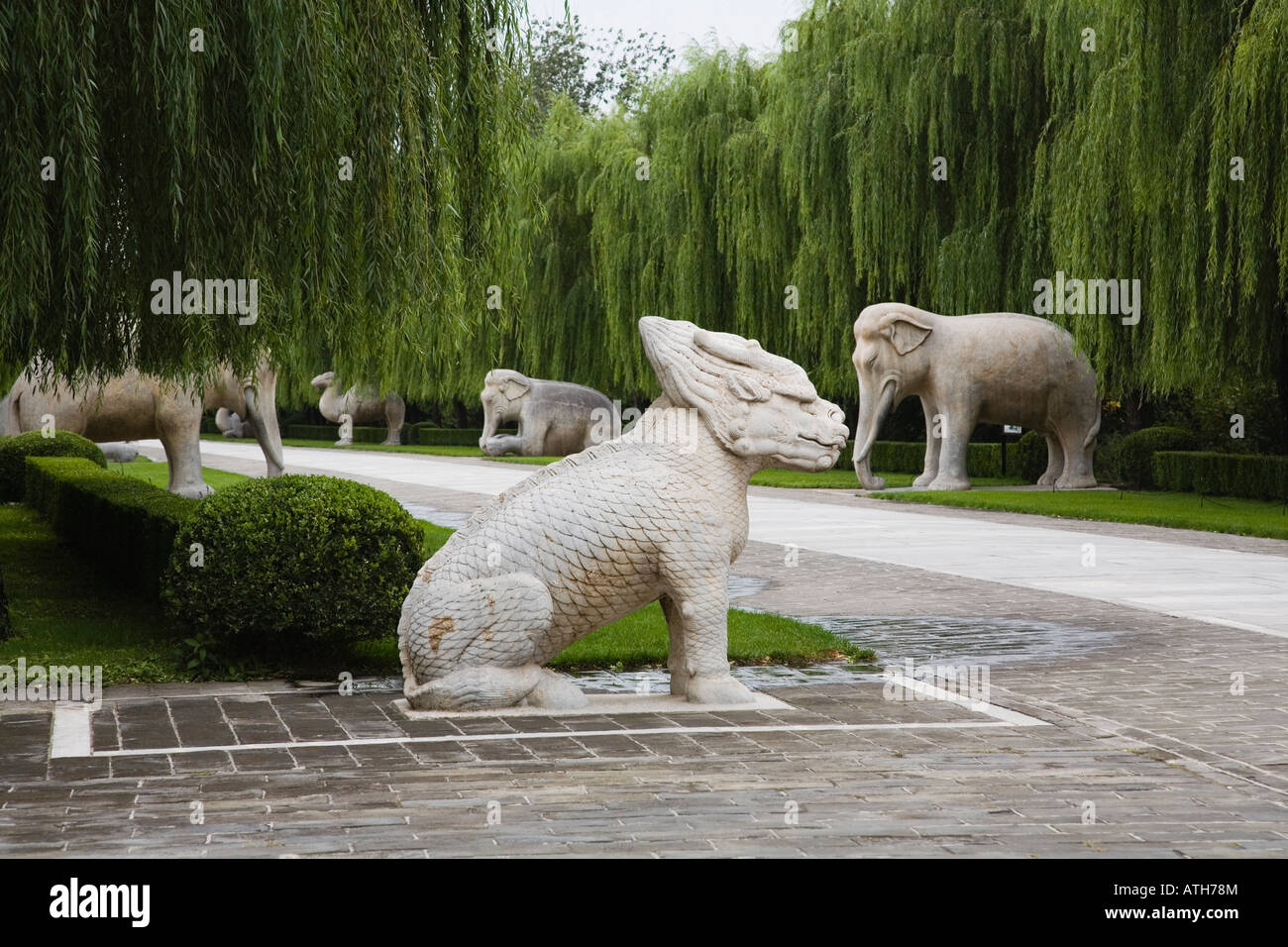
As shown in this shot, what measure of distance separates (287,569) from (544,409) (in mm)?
28707

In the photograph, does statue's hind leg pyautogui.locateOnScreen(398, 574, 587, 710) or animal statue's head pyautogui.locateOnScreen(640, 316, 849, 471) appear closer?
statue's hind leg pyautogui.locateOnScreen(398, 574, 587, 710)

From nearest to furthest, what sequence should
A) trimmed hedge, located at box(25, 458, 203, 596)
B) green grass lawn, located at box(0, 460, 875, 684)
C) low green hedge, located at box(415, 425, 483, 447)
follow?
green grass lawn, located at box(0, 460, 875, 684), trimmed hedge, located at box(25, 458, 203, 596), low green hedge, located at box(415, 425, 483, 447)

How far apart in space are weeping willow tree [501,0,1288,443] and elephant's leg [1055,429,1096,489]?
124 cm

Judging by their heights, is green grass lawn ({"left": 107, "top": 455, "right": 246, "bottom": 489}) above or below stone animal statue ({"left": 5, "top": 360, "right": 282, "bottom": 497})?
below

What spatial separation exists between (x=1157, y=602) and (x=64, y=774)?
8588 millimetres

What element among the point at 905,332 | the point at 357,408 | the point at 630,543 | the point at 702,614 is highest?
the point at 905,332

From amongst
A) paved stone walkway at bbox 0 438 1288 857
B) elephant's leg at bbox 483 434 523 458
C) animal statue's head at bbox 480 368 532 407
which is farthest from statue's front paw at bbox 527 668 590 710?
elephant's leg at bbox 483 434 523 458

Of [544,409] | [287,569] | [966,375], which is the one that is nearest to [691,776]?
[287,569]

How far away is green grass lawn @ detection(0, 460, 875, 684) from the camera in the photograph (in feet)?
28.9

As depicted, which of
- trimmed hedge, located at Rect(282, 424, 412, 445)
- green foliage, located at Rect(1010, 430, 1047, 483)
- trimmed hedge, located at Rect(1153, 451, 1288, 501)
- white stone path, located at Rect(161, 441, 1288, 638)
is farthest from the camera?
→ trimmed hedge, located at Rect(282, 424, 412, 445)

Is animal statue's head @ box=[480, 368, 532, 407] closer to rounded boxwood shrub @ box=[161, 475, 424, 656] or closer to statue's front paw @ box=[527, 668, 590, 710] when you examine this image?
rounded boxwood shrub @ box=[161, 475, 424, 656]

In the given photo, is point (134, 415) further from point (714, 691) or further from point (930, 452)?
point (714, 691)

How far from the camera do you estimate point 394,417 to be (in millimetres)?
53094

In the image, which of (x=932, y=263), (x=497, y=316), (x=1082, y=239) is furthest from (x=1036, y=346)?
(x=497, y=316)
